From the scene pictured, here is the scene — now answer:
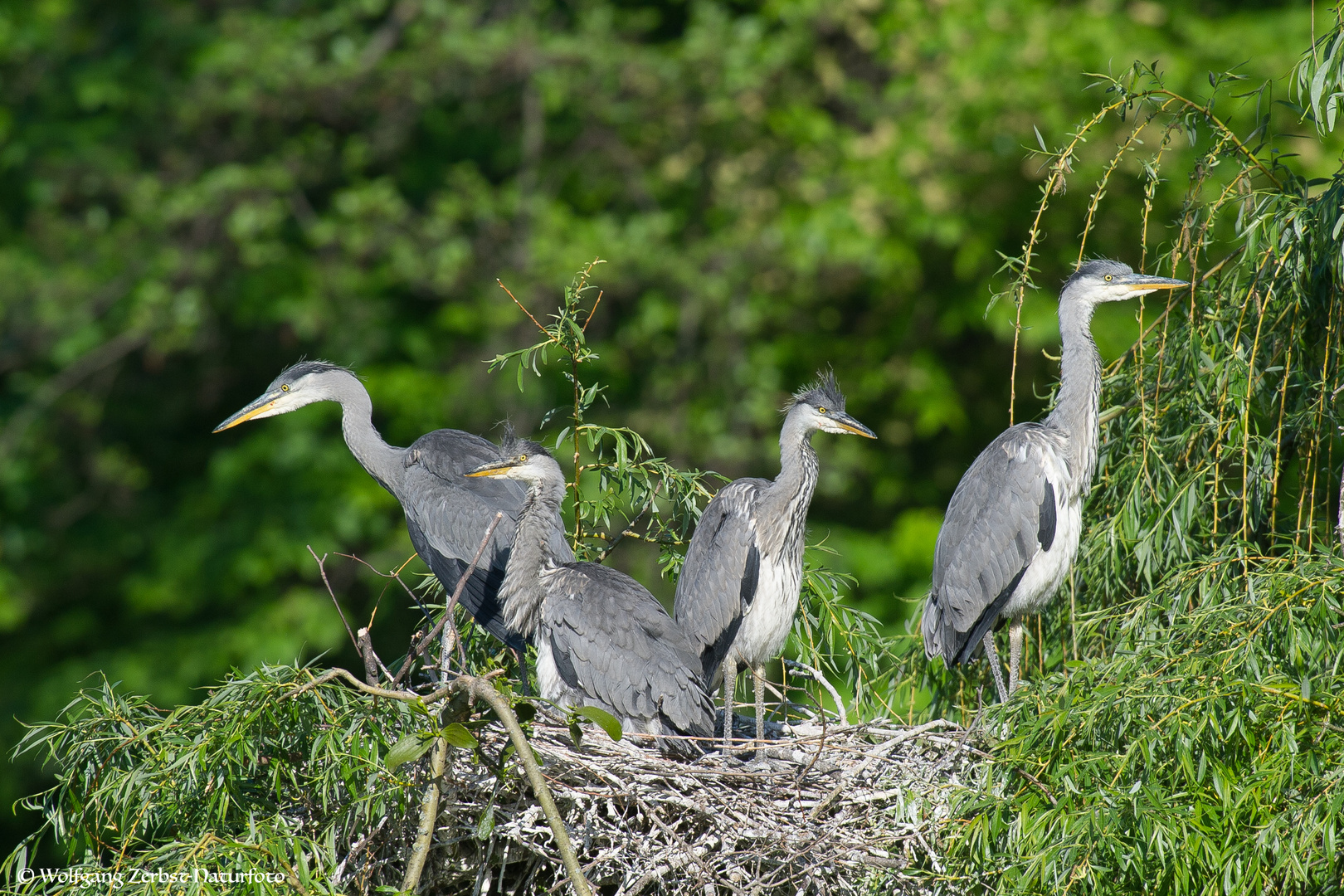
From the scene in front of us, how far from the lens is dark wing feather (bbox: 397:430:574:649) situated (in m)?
4.70

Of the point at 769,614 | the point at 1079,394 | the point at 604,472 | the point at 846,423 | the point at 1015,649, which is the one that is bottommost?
the point at 1015,649

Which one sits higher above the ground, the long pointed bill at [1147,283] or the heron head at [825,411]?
the long pointed bill at [1147,283]

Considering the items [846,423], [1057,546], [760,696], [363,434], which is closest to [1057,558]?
[1057,546]

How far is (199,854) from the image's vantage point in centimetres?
290

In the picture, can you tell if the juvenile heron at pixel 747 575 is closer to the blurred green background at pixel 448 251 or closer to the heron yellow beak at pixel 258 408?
the heron yellow beak at pixel 258 408

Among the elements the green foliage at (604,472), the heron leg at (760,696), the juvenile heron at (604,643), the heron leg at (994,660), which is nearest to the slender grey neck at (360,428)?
the green foliage at (604,472)

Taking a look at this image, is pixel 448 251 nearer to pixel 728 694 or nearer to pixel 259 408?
pixel 259 408

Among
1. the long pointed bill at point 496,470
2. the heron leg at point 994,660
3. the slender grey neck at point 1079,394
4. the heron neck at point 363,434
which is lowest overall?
the heron leg at point 994,660

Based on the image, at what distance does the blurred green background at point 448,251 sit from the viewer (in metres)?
8.81

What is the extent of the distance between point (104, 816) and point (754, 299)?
6.78 meters

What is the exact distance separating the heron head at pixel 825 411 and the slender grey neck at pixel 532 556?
89 centimetres

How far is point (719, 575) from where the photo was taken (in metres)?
4.42

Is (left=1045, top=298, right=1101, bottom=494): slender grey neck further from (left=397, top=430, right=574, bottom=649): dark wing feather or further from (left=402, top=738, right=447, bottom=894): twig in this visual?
Answer: (left=402, top=738, right=447, bottom=894): twig

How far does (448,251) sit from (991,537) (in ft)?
17.7
